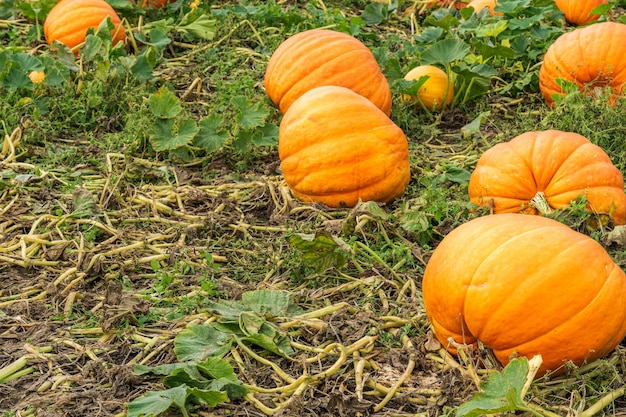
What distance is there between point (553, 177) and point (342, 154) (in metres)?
0.94

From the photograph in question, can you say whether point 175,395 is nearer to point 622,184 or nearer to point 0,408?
point 0,408

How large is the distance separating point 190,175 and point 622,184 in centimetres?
211

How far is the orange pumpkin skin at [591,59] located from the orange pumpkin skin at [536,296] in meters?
2.21

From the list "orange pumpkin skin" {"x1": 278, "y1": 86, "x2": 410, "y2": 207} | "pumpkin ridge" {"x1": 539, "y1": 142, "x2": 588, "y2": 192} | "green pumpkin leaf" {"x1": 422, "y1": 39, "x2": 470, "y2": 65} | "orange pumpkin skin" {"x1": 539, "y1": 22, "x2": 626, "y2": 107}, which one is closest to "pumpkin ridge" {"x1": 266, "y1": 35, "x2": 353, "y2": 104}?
"green pumpkin leaf" {"x1": 422, "y1": 39, "x2": 470, "y2": 65}

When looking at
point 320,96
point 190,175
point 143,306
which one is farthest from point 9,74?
point 143,306

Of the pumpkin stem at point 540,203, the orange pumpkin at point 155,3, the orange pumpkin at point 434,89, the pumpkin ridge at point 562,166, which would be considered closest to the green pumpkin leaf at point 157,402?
the pumpkin stem at point 540,203

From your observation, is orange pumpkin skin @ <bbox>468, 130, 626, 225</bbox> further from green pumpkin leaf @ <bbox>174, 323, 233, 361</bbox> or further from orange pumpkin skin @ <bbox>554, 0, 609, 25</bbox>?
orange pumpkin skin @ <bbox>554, 0, 609, 25</bbox>

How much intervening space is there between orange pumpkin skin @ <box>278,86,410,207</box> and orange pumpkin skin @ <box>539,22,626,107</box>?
137cm

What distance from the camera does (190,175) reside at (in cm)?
463

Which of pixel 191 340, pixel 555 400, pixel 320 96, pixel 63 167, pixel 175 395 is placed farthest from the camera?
pixel 63 167

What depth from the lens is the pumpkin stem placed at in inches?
149

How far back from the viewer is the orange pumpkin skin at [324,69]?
4.94 meters

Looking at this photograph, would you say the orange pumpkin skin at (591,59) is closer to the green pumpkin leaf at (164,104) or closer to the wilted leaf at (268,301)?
the green pumpkin leaf at (164,104)

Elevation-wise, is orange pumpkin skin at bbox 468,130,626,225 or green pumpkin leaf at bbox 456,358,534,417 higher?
green pumpkin leaf at bbox 456,358,534,417
